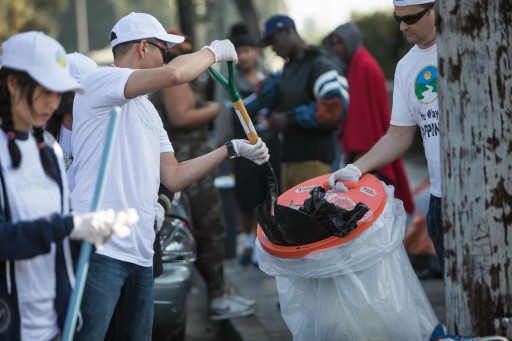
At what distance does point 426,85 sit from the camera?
4.66m

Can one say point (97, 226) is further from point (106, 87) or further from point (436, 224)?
point (436, 224)

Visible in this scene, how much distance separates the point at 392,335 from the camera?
4.27 meters

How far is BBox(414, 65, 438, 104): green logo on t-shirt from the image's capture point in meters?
4.63

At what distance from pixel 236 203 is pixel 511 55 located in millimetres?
6242

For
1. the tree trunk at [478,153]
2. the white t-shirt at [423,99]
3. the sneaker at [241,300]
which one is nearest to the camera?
the tree trunk at [478,153]

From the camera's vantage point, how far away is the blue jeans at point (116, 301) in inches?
154

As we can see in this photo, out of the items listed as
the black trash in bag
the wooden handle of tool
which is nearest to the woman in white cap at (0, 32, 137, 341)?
the wooden handle of tool

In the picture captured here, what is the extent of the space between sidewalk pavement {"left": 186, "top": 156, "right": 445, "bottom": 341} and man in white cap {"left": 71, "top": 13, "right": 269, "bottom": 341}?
2.11 m

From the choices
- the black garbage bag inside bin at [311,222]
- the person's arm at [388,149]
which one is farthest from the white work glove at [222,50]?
the person's arm at [388,149]

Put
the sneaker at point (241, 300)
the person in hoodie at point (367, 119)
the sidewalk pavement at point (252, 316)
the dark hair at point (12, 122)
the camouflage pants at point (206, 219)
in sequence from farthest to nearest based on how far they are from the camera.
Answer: the person in hoodie at point (367, 119), the sneaker at point (241, 300), the camouflage pants at point (206, 219), the sidewalk pavement at point (252, 316), the dark hair at point (12, 122)

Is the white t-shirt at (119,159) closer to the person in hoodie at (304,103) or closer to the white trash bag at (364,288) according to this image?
the white trash bag at (364,288)

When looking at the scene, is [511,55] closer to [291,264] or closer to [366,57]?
[291,264]

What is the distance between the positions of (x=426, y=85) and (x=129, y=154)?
4.77ft

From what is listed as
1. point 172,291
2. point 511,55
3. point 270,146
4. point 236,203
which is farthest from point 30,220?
point 236,203
